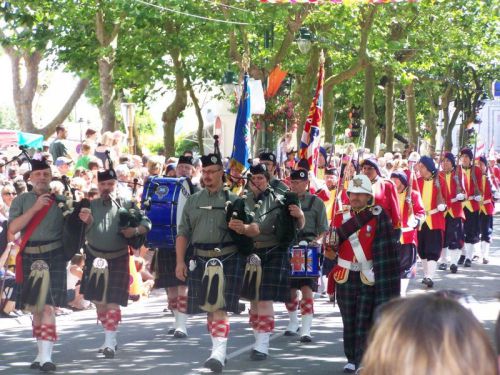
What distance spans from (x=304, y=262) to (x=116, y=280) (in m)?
2.01

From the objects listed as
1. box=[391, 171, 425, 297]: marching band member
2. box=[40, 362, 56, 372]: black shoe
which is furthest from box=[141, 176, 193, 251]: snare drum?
box=[391, 171, 425, 297]: marching band member

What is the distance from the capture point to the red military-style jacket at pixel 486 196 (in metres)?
19.8

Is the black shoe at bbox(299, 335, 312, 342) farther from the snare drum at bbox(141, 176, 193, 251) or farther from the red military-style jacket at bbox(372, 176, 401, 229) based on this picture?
the red military-style jacket at bbox(372, 176, 401, 229)

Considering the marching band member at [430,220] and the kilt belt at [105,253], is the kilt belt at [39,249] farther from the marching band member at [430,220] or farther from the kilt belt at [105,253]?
the marching band member at [430,220]

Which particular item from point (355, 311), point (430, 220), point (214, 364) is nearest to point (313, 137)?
point (430, 220)

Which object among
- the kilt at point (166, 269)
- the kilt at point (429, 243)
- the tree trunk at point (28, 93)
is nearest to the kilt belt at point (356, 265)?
the kilt at point (166, 269)

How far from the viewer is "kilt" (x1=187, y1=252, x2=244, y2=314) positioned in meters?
9.91

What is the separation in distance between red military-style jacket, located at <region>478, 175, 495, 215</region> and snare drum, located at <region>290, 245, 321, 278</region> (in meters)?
8.66

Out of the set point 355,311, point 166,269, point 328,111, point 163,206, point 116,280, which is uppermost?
point 328,111

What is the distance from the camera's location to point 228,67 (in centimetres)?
3269

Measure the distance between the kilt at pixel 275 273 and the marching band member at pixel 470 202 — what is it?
8.96 meters

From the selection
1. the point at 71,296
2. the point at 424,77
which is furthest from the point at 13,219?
the point at 424,77

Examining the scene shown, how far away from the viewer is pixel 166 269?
474 inches

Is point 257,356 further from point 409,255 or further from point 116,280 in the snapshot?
point 409,255
